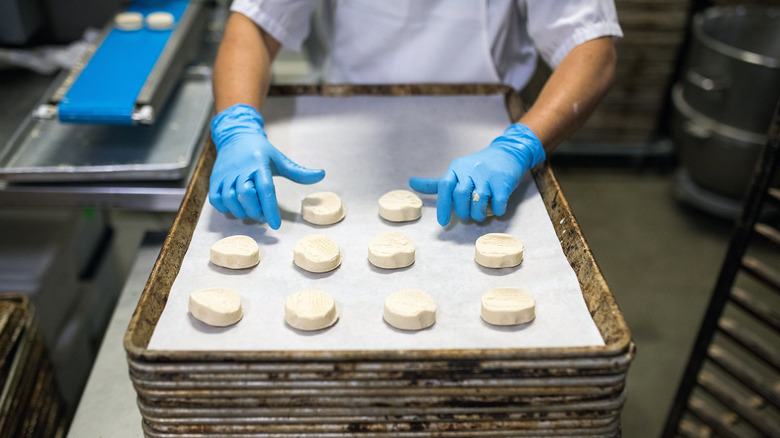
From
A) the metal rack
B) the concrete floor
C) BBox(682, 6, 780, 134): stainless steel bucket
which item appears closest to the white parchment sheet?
the metal rack

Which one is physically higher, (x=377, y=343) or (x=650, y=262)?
(x=377, y=343)

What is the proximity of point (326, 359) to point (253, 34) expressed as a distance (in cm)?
116

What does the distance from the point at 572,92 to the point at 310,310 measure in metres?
0.96

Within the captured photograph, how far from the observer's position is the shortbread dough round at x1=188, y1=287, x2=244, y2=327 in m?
1.06

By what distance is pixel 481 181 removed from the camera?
1377mm

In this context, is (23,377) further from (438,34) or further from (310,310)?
(438,34)

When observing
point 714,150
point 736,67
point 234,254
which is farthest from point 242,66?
point 714,150

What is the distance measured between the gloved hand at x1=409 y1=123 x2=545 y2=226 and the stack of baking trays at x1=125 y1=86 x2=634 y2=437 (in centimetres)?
5

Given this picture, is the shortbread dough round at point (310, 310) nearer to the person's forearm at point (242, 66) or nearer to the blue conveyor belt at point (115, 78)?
the person's forearm at point (242, 66)

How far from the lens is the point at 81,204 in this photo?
1.74 metres

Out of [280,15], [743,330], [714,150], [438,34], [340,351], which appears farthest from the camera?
[714,150]

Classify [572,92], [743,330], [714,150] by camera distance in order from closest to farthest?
[572,92]
[743,330]
[714,150]

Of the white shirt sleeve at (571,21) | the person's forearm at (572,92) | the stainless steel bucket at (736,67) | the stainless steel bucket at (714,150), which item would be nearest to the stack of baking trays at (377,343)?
the person's forearm at (572,92)

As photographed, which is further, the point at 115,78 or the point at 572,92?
the point at 115,78
